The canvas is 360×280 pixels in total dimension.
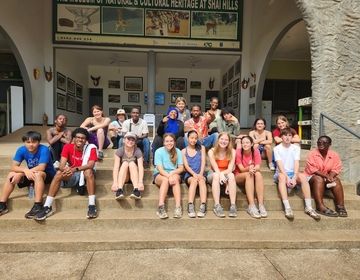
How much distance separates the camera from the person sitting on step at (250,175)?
4125 mm

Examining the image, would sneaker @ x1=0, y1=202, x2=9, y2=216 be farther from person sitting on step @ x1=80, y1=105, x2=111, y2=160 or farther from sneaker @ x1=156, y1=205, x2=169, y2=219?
sneaker @ x1=156, y1=205, x2=169, y2=219

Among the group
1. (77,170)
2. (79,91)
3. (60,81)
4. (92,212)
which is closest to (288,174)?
(92,212)

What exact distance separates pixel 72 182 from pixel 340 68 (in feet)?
14.2

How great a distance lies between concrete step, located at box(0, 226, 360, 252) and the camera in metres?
3.43

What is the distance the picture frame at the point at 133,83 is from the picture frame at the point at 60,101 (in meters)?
3.56

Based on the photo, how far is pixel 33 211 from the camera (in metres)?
3.84

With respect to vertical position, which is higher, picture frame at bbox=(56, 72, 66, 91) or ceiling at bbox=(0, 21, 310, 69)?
ceiling at bbox=(0, 21, 310, 69)

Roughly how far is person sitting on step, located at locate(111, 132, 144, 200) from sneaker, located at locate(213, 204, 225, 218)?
91 cm

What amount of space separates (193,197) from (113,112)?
12.3 meters

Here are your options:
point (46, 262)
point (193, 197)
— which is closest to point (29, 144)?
point (46, 262)

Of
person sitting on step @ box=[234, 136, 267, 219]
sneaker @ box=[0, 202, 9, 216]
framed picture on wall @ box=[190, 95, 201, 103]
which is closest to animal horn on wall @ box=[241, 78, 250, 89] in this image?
framed picture on wall @ box=[190, 95, 201, 103]

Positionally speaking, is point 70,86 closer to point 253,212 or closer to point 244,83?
point 244,83

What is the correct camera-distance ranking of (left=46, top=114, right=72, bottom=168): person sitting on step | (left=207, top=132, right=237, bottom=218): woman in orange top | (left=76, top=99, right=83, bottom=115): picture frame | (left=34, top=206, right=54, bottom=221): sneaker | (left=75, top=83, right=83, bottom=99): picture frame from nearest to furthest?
1. (left=34, top=206, right=54, bottom=221): sneaker
2. (left=207, top=132, right=237, bottom=218): woman in orange top
3. (left=46, top=114, right=72, bottom=168): person sitting on step
4. (left=75, top=83, right=83, bottom=99): picture frame
5. (left=76, top=99, right=83, bottom=115): picture frame

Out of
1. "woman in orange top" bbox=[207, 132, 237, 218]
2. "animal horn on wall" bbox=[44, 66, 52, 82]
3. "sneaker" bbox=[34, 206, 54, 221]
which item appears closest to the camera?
"sneaker" bbox=[34, 206, 54, 221]
